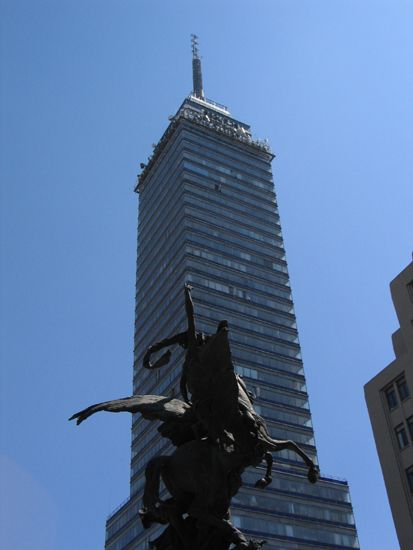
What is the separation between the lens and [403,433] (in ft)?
121

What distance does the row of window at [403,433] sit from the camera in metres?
36.2

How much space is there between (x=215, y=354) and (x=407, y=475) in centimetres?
2910

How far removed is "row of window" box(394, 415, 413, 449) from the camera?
1427 inches

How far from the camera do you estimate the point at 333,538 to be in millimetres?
69312

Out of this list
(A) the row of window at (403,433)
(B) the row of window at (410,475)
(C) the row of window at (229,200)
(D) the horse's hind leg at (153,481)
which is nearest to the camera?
(D) the horse's hind leg at (153,481)

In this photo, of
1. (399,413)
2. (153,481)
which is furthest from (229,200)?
(153,481)

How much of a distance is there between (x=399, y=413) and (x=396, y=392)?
1.27 meters

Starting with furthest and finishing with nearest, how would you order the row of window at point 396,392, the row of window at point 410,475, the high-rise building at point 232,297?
the high-rise building at point 232,297, the row of window at point 396,392, the row of window at point 410,475

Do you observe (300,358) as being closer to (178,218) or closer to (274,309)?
(274,309)

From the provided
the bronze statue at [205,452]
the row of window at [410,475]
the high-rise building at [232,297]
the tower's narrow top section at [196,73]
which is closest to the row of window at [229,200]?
the high-rise building at [232,297]

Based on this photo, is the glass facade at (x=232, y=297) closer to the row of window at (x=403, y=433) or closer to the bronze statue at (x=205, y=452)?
the row of window at (x=403, y=433)

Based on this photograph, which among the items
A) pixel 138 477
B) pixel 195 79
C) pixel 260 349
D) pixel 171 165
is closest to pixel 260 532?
pixel 138 477

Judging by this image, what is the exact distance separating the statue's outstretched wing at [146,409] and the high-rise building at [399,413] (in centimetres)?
2762

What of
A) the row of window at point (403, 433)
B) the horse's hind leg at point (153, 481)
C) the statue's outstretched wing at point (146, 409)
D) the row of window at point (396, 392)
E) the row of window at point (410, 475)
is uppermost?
the row of window at point (396, 392)
